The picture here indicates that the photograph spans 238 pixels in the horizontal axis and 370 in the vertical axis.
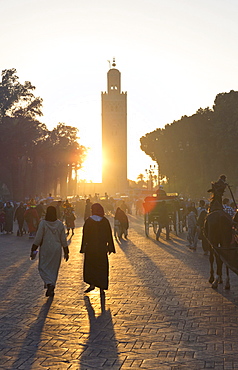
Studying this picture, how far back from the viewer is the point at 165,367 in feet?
20.2

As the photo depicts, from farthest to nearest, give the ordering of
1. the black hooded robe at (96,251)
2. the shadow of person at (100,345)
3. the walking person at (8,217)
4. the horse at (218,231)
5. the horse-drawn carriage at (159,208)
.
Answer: the walking person at (8,217) → the horse-drawn carriage at (159,208) → the horse at (218,231) → the black hooded robe at (96,251) → the shadow of person at (100,345)

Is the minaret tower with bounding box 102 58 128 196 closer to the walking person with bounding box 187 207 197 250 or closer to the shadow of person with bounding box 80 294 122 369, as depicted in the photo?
the walking person with bounding box 187 207 197 250

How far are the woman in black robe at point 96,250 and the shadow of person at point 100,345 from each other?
1567 millimetres

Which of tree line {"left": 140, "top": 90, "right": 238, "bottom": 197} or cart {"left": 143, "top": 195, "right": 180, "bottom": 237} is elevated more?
tree line {"left": 140, "top": 90, "right": 238, "bottom": 197}

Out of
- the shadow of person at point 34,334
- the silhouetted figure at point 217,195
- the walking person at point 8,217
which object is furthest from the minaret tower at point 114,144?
the shadow of person at point 34,334

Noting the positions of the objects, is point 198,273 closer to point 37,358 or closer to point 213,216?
point 213,216

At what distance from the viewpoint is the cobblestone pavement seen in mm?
6477

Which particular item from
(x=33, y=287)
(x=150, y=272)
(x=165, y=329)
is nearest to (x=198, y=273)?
(x=150, y=272)

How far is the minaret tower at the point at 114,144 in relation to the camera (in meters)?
146

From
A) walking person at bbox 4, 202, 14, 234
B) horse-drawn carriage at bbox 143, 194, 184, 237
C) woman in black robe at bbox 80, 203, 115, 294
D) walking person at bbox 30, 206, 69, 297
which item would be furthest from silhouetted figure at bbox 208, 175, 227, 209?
walking person at bbox 4, 202, 14, 234

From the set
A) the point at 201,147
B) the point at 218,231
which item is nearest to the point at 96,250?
the point at 218,231

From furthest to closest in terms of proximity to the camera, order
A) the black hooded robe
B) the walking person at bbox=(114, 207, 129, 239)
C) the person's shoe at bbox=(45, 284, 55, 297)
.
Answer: the walking person at bbox=(114, 207, 129, 239) < the black hooded robe < the person's shoe at bbox=(45, 284, 55, 297)

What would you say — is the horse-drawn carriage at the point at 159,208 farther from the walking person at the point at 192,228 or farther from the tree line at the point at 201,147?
the tree line at the point at 201,147

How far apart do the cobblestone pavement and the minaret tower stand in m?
131
